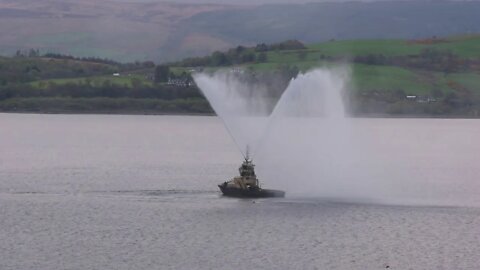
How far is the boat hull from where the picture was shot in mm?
86125

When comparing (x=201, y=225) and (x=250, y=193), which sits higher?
(x=250, y=193)

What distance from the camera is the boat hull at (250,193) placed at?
86.1 meters

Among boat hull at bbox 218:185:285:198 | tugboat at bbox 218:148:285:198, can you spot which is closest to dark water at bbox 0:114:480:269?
boat hull at bbox 218:185:285:198

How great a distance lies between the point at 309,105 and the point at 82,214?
20.4 m

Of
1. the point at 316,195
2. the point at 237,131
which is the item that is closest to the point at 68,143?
the point at 237,131

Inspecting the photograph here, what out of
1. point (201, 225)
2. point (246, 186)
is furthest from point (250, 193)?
point (201, 225)

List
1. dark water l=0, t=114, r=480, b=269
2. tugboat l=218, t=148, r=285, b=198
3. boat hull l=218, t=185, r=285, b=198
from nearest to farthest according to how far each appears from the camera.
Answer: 1. dark water l=0, t=114, r=480, b=269
2. tugboat l=218, t=148, r=285, b=198
3. boat hull l=218, t=185, r=285, b=198

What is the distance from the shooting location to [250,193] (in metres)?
86.0

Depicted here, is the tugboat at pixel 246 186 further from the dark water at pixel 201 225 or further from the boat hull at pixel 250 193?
the dark water at pixel 201 225

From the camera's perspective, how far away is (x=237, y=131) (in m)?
109

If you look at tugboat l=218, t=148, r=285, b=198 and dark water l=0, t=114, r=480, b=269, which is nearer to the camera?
dark water l=0, t=114, r=480, b=269

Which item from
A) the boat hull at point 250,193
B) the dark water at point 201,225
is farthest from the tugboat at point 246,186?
the dark water at point 201,225

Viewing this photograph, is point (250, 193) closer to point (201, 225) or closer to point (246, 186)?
point (246, 186)

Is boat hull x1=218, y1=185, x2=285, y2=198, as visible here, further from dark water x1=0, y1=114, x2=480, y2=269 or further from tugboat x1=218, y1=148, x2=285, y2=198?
dark water x1=0, y1=114, x2=480, y2=269
